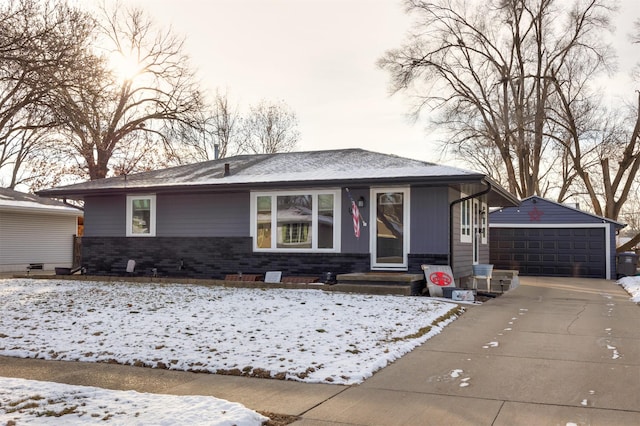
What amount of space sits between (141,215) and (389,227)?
694 cm

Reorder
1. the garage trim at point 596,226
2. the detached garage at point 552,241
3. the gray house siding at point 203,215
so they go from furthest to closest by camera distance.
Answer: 1. the detached garage at point 552,241
2. the garage trim at point 596,226
3. the gray house siding at point 203,215

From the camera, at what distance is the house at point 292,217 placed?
13422mm

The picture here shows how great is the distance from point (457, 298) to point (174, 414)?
8.35 meters

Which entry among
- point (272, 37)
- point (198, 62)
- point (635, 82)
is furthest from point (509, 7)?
point (272, 37)

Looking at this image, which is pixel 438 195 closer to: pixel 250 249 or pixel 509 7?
pixel 250 249

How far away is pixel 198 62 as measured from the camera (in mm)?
29031

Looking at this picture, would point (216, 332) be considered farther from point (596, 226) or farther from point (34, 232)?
point (34, 232)

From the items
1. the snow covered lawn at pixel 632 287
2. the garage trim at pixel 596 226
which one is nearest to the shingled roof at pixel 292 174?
the snow covered lawn at pixel 632 287

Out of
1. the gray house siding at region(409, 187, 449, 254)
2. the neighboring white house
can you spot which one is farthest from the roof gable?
the neighboring white house

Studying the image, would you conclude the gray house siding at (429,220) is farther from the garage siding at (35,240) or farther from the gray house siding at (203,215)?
the garage siding at (35,240)

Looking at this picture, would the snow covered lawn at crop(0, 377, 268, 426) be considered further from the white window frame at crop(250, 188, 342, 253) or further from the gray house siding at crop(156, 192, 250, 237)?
the gray house siding at crop(156, 192, 250, 237)

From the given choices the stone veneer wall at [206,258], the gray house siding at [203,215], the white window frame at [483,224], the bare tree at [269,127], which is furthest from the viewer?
the bare tree at [269,127]

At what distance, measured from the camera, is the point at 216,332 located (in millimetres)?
8039

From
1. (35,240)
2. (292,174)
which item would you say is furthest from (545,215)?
(35,240)
